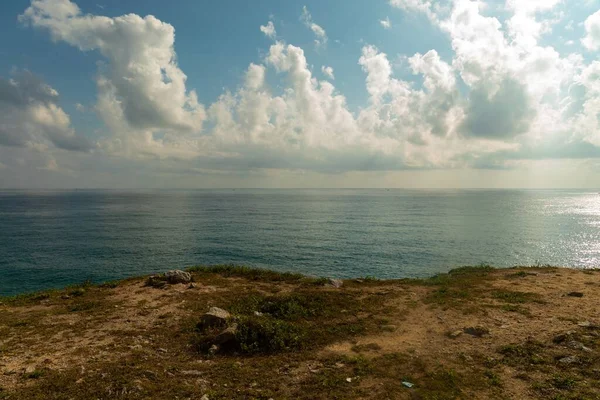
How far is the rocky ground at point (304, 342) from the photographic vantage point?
39.9 ft

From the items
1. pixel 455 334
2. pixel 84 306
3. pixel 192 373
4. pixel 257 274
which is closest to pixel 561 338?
pixel 455 334

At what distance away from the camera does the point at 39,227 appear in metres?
92.6

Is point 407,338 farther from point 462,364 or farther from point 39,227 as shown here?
point 39,227

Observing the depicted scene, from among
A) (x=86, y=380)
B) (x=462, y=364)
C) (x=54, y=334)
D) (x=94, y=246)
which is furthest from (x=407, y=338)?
(x=94, y=246)

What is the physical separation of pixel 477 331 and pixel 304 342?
8.85 meters

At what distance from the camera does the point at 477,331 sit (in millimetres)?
16969

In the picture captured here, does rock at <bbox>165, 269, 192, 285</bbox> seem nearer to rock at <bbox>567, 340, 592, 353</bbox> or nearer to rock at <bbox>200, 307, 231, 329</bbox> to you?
rock at <bbox>200, 307, 231, 329</bbox>

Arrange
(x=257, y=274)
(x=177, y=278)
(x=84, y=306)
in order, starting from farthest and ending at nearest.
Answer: (x=257, y=274)
(x=177, y=278)
(x=84, y=306)

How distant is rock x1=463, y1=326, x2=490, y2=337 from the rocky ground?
7 cm

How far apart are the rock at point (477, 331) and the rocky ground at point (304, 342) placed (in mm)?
70

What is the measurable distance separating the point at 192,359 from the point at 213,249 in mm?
51233

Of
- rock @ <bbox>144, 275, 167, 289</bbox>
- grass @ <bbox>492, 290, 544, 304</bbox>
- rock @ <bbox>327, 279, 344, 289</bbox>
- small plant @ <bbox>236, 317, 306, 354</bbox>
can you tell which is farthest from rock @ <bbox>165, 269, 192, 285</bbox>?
grass @ <bbox>492, 290, 544, 304</bbox>

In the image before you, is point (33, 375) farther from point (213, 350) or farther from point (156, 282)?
point (156, 282)

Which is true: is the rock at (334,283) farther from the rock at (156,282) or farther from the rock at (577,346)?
the rock at (577,346)
